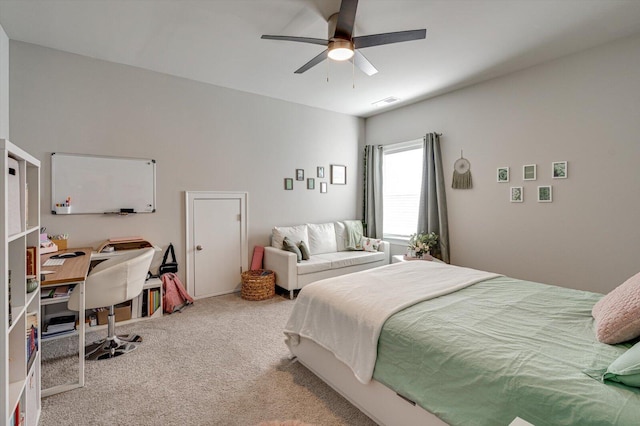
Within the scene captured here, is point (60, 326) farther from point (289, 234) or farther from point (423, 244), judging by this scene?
point (423, 244)

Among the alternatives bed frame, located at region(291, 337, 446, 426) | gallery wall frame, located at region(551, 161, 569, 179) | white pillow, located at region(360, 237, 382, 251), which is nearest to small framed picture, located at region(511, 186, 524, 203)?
gallery wall frame, located at region(551, 161, 569, 179)

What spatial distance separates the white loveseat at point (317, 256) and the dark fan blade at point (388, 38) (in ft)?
8.73

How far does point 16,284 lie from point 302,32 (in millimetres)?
2873

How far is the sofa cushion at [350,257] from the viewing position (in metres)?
4.56

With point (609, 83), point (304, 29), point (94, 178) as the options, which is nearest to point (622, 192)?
point (609, 83)

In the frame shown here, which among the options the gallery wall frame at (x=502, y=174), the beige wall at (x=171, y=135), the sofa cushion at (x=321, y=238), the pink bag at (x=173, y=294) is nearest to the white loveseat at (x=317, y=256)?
the sofa cushion at (x=321, y=238)

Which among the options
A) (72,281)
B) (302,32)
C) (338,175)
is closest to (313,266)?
(338,175)

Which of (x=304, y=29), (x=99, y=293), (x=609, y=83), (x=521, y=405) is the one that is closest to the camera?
(x=521, y=405)

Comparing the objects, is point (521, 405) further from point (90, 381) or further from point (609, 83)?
point (609, 83)

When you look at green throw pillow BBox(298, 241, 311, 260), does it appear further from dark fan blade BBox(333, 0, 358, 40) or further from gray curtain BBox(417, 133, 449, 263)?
dark fan blade BBox(333, 0, 358, 40)

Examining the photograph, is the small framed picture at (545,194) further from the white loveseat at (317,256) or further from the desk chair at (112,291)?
the desk chair at (112,291)

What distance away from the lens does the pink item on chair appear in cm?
454

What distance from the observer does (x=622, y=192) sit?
3.04m

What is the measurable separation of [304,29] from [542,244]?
3.56 meters
